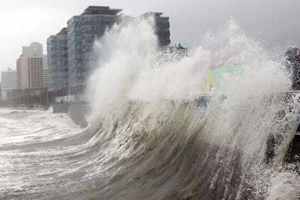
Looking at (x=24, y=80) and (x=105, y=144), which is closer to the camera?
(x=105, y=144)

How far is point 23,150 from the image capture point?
65.8 ft

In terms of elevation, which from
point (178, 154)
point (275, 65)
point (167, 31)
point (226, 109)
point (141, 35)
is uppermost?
point (167, 31)

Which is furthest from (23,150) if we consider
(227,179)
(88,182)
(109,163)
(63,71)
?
(63,71)

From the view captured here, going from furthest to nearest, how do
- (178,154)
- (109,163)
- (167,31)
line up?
(167,31)
(109,163)
(178,154)

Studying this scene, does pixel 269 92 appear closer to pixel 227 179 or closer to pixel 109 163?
pixel 227 179

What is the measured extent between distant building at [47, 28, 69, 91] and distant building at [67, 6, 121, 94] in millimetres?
6821

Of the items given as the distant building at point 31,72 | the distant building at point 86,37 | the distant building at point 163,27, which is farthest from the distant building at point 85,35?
the distant building at point 31,72

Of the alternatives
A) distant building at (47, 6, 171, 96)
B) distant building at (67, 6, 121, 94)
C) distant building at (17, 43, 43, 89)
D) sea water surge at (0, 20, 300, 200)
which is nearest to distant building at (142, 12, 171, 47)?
distant building at (47, 6, 171, 96)

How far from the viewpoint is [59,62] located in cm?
10656

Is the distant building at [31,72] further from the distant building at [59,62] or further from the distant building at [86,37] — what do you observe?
the distant building at [86,37]

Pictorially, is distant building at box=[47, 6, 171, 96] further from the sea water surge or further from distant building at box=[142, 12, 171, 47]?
the sea water surge

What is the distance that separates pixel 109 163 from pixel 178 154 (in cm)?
352

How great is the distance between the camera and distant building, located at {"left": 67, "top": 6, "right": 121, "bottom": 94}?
91250 millimetres

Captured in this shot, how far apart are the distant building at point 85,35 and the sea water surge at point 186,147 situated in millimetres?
71236
